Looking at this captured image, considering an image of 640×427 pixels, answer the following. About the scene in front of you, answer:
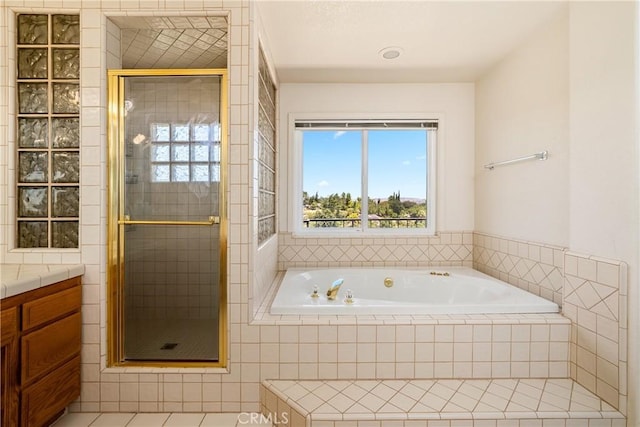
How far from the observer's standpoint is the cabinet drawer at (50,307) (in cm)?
135

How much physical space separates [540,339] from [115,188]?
8.01 feet

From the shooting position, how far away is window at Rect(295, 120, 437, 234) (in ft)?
10.1

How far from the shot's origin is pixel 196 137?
73.5 inches

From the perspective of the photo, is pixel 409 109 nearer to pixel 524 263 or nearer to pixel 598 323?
pixel 524 263

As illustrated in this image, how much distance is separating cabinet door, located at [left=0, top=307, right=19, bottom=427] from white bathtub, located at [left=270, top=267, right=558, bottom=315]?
112 centimetres

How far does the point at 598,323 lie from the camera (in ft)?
5.17

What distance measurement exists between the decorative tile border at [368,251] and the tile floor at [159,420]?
4.57ft

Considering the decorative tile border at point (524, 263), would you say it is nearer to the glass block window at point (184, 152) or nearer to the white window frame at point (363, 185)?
the white window frame at point (363, 185)

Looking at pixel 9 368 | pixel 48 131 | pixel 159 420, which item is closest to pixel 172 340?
pixel 159 420

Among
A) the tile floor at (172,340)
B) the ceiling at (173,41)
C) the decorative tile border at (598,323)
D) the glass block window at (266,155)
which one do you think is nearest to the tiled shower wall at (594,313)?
the decorative tile border at (598,323)

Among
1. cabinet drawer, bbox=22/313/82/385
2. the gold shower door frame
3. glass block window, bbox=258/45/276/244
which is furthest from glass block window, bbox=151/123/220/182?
cabinet drawer, bbox=22/313/82/385

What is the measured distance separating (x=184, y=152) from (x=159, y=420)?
1430 mm

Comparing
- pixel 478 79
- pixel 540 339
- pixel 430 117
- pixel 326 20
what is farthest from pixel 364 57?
pixel 540 339

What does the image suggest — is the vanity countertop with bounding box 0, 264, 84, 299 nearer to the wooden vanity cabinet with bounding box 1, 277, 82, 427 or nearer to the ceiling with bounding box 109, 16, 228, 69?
the wooden vanity cabinet with bounding box 1, 277, 82, 427
